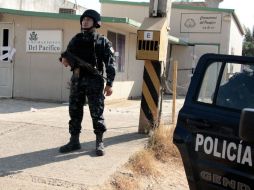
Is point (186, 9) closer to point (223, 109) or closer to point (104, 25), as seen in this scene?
point (104, 25)

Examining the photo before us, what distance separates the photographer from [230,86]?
353cm

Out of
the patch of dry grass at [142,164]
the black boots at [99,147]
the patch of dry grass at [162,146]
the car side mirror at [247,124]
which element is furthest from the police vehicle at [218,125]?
the patch of dry grass at [162,146]

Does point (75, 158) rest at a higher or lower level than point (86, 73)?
lower

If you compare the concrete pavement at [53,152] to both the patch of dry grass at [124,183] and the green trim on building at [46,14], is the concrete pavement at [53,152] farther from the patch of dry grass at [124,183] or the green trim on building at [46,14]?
the green trim on building at [46,14]

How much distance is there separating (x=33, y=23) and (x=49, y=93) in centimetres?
193

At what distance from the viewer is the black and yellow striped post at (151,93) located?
757cm

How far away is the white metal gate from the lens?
12.6 metres

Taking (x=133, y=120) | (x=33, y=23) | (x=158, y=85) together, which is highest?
(x=33, y=23)

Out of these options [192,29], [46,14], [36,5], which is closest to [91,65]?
[46,14]

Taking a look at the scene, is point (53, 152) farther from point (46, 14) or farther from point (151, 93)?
point (46, 14)

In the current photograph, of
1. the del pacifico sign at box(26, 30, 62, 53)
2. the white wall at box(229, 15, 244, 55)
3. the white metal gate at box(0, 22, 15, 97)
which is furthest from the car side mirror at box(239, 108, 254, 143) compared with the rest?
the white wall at box(229, 15, 244, 55)

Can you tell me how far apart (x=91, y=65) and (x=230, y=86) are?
268cm

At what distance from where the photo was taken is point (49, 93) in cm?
1242

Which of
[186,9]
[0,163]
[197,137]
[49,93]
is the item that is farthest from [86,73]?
[186,9]
